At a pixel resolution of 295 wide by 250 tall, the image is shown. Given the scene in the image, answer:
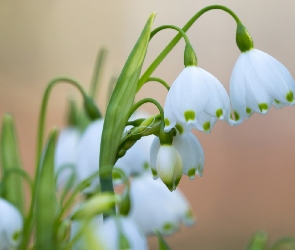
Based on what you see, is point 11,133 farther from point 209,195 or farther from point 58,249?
point 209,195

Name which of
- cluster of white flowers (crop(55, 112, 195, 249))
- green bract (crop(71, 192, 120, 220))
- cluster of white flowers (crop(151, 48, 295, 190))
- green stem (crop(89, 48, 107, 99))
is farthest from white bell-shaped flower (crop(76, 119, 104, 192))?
green bract (crop(71, 192, 120, 220))

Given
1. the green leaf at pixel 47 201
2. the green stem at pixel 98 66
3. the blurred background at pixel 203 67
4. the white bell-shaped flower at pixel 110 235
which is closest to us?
the white bell-shaped flower at pixel 110 235

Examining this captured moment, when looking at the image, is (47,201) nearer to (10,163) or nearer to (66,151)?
(10,163)

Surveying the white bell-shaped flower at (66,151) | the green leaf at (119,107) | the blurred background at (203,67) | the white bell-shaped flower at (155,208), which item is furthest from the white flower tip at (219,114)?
the blurred background at (203,67)

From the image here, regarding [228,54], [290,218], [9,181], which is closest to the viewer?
[9,181]

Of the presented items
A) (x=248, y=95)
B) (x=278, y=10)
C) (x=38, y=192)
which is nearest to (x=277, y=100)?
(x=248, y=95)

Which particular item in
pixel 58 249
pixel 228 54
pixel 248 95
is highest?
pixel 228 54

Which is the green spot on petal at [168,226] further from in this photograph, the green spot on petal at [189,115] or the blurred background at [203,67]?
the blurred background at [203,67]
